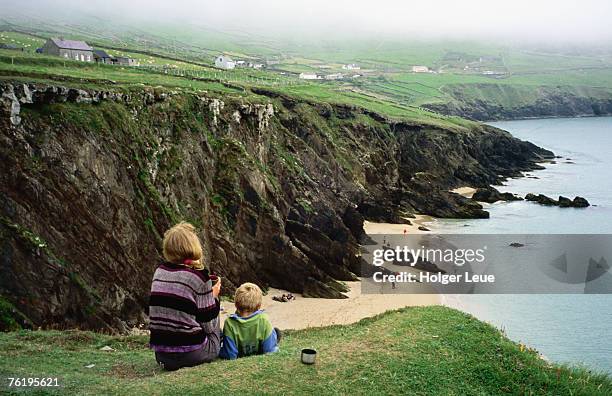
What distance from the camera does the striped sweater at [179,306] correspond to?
32.7 ft

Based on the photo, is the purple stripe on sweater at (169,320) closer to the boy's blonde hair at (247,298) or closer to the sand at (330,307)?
the boy's blonde hair at (247,298)

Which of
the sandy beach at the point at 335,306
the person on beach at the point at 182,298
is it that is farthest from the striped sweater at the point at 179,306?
the sandy beach at the point at 335,306

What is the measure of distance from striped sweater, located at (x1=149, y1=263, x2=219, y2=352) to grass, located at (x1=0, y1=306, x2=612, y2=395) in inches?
30.7

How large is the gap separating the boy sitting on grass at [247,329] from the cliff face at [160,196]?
16142 millimetres

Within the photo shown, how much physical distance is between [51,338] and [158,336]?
6.29 metres

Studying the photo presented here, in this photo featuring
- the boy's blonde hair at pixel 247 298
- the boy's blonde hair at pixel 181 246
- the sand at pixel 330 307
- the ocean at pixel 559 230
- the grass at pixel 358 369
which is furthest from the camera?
the sand at pixel 330 307

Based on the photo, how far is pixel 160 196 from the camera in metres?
36.3

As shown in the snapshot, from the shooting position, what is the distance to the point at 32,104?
3102cm

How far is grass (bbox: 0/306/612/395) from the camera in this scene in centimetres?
1035

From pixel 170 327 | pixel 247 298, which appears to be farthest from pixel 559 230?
pixel 170 327

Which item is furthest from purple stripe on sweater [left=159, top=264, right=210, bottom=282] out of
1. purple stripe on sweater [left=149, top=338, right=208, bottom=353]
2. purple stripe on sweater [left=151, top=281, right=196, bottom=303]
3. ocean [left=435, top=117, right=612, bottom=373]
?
ocean [left=435, top=117, right=612, bottom=373]

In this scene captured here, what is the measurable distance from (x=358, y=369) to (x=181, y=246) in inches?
168

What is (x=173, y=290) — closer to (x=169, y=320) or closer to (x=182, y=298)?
(x=182, y=298)

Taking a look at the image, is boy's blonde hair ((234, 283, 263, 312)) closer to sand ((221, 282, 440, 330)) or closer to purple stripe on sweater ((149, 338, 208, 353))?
purple stripe on sweater ((149, 338, 208, 353))
